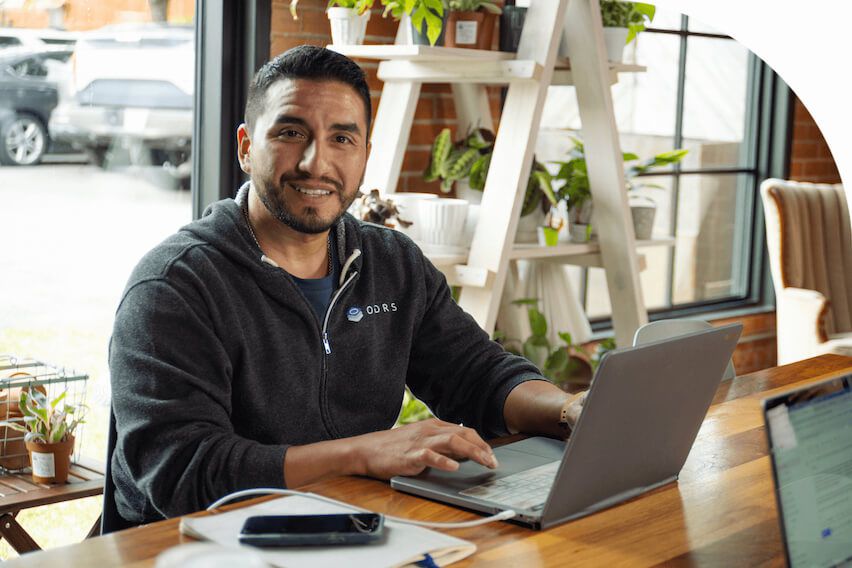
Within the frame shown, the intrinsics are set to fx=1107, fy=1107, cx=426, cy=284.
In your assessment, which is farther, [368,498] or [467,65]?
[467,65]

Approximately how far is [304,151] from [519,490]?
0.73 m

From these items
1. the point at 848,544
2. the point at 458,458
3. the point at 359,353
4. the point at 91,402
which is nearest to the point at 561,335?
the point at 91,402

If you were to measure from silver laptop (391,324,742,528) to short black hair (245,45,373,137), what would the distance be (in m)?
0.71

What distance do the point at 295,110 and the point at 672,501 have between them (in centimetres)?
88

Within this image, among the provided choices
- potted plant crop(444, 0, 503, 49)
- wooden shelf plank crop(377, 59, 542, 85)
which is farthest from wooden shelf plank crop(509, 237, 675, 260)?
potted plant crop(444, 0, 503, 49)

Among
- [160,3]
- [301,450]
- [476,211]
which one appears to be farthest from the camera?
[476,211]

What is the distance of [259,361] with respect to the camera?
1.74 m

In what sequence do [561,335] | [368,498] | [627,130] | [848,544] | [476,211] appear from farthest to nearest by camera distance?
[627,130] → [561,335] → [476,211] → [368,498] → [848,544]

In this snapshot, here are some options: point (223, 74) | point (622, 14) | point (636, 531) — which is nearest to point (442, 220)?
point (223, 74)

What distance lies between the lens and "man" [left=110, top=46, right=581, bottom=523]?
153cm

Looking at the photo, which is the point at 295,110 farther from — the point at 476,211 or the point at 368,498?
the point at 476,211

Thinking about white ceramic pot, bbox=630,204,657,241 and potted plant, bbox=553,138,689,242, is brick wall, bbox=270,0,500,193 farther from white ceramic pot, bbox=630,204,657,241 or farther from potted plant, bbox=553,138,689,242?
white ceramic pot, bbox=630,204,657,241

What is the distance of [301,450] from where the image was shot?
1541mm

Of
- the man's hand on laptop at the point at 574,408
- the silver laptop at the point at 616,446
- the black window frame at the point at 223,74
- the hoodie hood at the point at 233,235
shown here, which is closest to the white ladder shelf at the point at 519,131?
the black window frame at the point at 223,74
